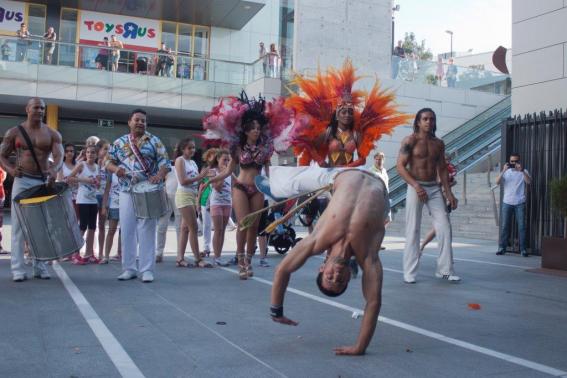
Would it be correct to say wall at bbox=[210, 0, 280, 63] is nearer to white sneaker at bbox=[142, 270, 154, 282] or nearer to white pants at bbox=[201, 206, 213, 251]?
white pants at bbox=[201, 206, 213, 251]

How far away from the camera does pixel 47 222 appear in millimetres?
6977

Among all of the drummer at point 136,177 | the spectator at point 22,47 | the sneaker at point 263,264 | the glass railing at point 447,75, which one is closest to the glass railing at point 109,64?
the spectator at point 22,47

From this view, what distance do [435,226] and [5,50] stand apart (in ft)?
62.4

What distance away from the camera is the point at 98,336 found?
181 inches

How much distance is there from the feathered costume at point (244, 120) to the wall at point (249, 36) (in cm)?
2246

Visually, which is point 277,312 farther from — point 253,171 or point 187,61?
point 187,61

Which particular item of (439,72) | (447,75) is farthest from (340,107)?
(447,75)

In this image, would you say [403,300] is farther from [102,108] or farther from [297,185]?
[102,108]

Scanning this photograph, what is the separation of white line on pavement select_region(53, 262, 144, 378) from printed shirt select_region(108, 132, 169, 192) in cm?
143

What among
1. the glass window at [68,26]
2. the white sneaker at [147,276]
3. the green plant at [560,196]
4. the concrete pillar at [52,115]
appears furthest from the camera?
the glass window at [68,26]

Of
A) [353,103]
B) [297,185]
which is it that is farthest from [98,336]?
[353,103]

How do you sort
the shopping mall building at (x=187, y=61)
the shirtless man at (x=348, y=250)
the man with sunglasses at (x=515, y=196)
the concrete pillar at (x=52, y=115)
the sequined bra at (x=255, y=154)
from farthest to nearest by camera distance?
the concrete pillar at (x=52, y=115) → the shopping mall building at (x=187, y=61) → the man with sunglasses at (x=515, y=196) → the sequined bra at (x=255, y=154) → the shirtless man at (x=348, y=250)

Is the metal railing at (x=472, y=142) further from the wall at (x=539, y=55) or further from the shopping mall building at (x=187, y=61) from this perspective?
the wall at (x=539, y=55)

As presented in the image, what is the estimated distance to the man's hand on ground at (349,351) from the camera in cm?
416
